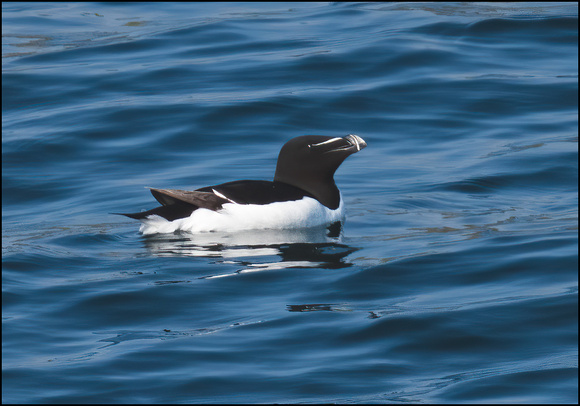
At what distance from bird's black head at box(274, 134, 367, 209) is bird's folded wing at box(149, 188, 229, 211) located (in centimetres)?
96

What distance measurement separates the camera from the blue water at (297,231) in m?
5.27

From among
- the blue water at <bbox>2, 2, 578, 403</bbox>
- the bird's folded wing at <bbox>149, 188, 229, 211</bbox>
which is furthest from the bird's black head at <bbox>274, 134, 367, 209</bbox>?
the bird's folded wing at <bbox>149, 188, 229, 211</bbox>

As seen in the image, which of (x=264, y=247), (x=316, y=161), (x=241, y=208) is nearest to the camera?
(x=264, y=247)

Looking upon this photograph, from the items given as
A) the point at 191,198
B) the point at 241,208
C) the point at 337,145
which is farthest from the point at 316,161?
the point at 191,198

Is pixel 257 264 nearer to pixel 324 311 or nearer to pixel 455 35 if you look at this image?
pixel 324 311

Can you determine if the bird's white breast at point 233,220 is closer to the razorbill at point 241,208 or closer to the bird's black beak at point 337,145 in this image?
the razorbill at point 241,208

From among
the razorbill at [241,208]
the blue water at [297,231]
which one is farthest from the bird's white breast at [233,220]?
the blue water at [297,231]

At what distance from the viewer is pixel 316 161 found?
9180 mm

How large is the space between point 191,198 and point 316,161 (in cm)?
133

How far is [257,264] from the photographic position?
7434 mm

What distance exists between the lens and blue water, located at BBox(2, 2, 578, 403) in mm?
5266

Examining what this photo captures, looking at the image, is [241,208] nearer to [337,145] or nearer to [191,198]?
[191,198]

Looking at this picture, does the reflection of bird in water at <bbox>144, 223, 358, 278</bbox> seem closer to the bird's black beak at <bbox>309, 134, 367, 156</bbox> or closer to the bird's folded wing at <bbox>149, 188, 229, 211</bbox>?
the bird's folded wing at <bbox>149, 188, 229, 211</bbox>

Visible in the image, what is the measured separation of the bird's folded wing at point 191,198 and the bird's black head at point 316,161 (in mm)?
961
